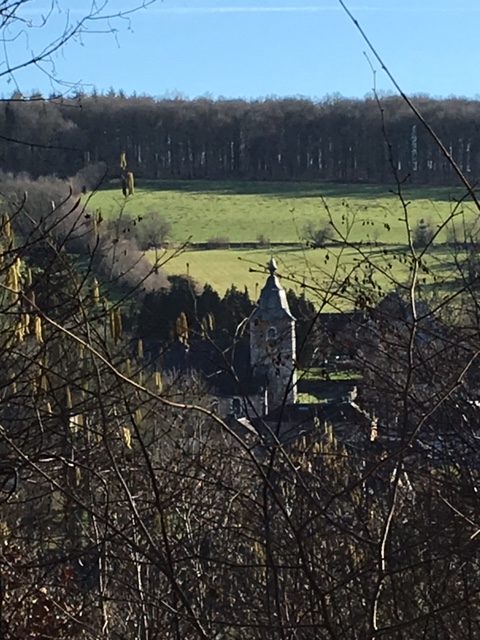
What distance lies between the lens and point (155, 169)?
25.8m

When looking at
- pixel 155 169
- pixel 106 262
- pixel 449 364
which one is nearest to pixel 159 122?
pixel 155 169

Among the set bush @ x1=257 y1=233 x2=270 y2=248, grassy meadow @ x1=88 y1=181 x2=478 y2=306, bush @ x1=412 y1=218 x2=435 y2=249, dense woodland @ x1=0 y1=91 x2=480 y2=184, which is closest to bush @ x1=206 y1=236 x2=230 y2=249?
grassy meadow @ x1=88 y1=181 x2=478 y2=306

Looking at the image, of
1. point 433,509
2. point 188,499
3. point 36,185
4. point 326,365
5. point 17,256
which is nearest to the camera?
point 188,499

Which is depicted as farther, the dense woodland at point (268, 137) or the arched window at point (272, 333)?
the dense woodland at point (268, 137)

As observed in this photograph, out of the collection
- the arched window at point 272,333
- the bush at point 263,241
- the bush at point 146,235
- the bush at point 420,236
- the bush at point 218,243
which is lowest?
the bush at point 218,243

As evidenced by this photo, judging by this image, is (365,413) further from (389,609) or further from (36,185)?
(36,185)

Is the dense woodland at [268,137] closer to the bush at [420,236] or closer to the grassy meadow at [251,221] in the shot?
the grassy meadow at [251,221]

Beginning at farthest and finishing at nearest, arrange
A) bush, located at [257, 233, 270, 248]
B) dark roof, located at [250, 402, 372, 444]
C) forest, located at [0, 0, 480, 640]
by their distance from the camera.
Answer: bush, located at [257, 233, 270, 248] < dark roof, located at [250, 402, 372, 444] < forest, located at [0, 0, 480, 640]

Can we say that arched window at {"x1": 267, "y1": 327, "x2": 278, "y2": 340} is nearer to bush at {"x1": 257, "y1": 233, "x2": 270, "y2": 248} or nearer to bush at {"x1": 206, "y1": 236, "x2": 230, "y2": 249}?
bush at {"x1": 257, "y1": 233, "x2": 270, "y2": 248}

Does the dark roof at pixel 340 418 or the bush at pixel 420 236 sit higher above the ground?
the bush at pixel 420 236

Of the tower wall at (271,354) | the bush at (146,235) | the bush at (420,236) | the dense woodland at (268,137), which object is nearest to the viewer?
the bush at (420,236)

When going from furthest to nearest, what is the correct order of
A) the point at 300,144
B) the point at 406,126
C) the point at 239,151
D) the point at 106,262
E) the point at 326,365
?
the point at 239,151
the point at 300,144
the point at 406,126
the point at 106,262
the point at 326,365

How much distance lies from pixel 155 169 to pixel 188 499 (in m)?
22.7

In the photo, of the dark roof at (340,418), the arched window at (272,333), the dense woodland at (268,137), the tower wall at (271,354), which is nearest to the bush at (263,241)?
the dense woodland at (268,137)
